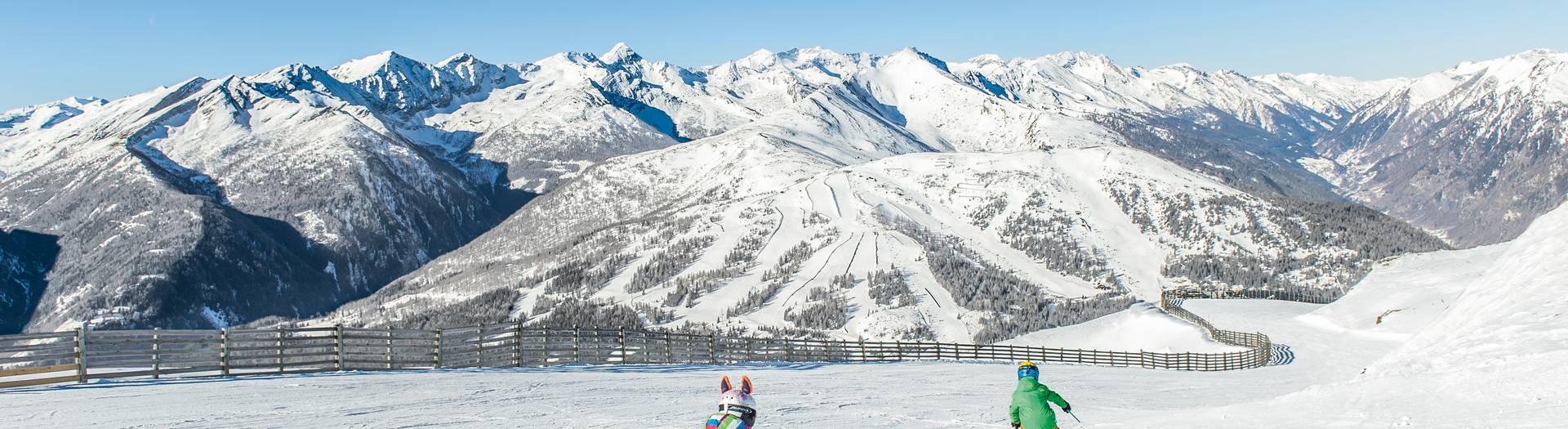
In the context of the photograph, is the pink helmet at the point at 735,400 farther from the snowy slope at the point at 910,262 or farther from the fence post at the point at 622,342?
the snowy slope at the point at 910,262

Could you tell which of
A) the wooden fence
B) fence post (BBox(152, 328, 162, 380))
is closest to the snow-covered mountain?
the wooden fence

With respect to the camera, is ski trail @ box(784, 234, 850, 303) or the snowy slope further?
ski trail @ box(784, 234, 850, 303)

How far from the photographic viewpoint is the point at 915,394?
3025 cm

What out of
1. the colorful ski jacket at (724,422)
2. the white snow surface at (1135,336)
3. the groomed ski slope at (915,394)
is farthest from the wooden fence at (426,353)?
the colorful ski jacket at (724,422)

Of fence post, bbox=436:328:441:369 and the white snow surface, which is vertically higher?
fence post, bbox=436:328:441:369

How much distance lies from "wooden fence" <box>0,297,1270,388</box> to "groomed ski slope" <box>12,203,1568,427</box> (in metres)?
1.08

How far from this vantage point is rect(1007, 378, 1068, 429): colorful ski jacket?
13.7 m

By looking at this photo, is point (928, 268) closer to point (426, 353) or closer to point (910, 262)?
point (910, 262)

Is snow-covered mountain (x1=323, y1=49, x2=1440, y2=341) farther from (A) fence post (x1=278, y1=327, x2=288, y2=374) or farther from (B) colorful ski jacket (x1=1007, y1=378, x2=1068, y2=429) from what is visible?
(B) colorful ski jacket (x1=1007, y1=378, x2=1068, y2=429)

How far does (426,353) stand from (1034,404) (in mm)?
27172

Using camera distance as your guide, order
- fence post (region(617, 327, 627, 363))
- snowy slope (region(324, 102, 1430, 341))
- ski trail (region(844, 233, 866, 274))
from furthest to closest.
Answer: ski trail (region(844, 233, 866, 274)) → snowy slope (region(324, 102, 1430, 341)) → fence post (region(617, 327, 627, 363))

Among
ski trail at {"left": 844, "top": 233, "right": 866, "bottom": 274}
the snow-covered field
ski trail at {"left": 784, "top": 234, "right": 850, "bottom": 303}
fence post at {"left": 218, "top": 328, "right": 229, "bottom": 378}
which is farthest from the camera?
ski trail at {"left": 844, "top": 233, "right": 866, "bottom": 274}

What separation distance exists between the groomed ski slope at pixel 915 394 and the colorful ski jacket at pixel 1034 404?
25.4 feet

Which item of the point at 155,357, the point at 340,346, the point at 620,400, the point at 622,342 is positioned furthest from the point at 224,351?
the point at 622,342
